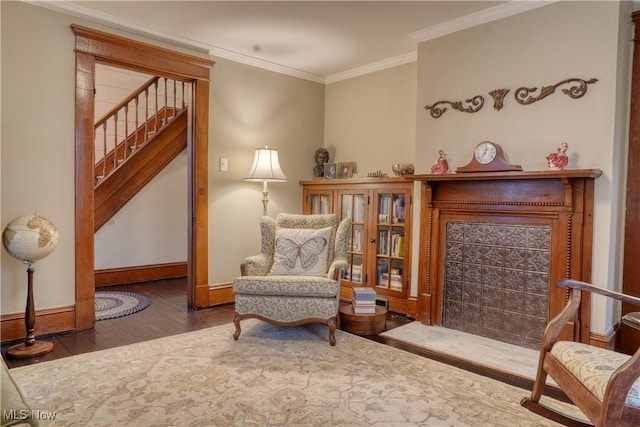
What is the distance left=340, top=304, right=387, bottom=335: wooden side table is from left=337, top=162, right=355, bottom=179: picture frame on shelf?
1.75m

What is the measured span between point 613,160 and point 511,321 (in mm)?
1270

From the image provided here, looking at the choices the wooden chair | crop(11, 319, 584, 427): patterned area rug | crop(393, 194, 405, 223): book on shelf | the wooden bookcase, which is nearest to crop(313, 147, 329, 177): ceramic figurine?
the wooden bookcase

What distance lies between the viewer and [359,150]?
4.49 metres

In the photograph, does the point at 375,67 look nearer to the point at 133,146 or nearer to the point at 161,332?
the point at 133,146

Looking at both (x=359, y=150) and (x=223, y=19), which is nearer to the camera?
(x=223, y=19)

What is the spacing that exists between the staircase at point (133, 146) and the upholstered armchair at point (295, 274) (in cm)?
205

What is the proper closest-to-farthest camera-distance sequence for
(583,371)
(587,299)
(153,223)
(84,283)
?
(583,371), (587,299), (84,283), (153,223)

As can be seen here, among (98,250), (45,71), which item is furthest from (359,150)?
(98,250)

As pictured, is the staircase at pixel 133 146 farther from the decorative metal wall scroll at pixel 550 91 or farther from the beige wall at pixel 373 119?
the decorative metal wall scroll at pixel 550 91

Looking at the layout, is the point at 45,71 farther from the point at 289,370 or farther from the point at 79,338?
the point at 289,370

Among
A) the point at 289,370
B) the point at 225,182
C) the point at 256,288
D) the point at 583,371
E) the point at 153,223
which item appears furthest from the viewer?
the point at 153,223

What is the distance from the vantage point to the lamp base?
2.53m

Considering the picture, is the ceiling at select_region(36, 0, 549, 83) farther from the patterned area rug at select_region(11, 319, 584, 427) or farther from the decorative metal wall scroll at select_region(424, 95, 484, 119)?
the patterned area rug at select_region(11, 319, 584, 427)

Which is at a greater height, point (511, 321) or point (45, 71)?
point (45, 71)
